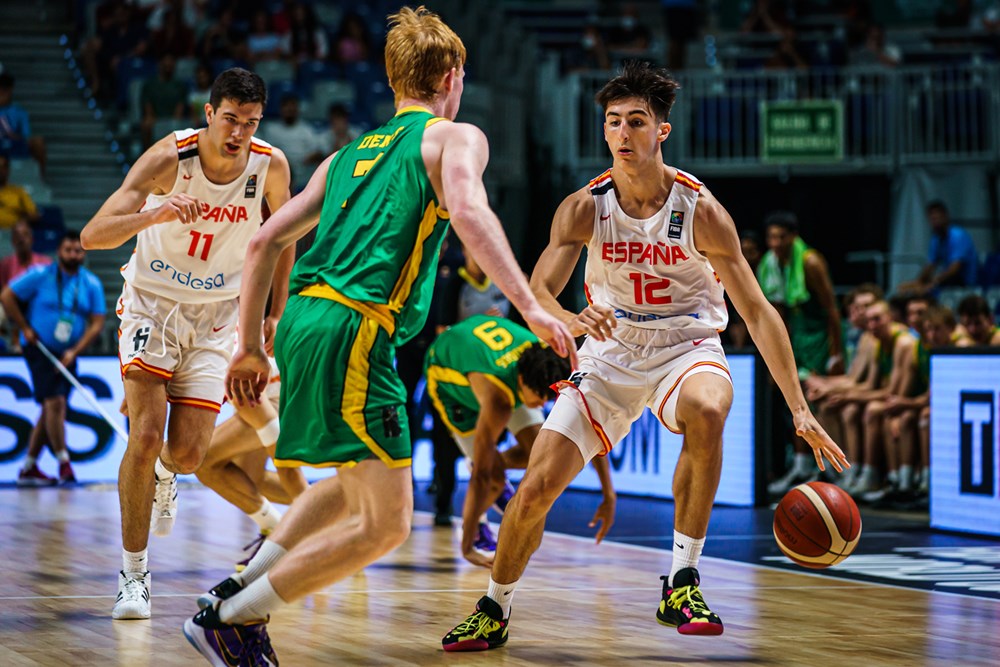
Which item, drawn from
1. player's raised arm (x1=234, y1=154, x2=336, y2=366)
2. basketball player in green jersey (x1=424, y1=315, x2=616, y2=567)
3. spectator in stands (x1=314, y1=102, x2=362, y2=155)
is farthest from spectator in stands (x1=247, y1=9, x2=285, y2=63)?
player's raised arm (x1=234, y1=154, x2=336, y2=366)

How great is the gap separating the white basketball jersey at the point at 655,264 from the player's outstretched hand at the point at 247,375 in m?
1.69

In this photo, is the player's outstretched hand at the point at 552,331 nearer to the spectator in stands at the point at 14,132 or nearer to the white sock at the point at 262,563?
the white sock at the point at 262,563

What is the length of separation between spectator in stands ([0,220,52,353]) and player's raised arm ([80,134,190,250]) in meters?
7.06

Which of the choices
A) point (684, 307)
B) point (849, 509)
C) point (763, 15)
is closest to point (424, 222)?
point (684, 307)

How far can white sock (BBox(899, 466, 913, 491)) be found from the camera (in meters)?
10.4

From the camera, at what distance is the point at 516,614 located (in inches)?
223

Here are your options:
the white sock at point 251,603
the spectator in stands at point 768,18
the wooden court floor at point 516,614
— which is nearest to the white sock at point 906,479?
the wooden court floor at point 516,614

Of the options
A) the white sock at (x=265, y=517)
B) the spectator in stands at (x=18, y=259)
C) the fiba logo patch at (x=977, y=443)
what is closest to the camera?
the white sock at (x=265, y=517)

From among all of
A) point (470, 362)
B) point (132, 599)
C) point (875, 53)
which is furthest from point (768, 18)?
point (132, 599)

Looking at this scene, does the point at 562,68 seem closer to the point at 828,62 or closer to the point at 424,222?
the point at 828,62

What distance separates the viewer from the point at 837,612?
5742 mm

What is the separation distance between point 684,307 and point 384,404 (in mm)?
1780

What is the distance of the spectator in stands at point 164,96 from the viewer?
1524cm

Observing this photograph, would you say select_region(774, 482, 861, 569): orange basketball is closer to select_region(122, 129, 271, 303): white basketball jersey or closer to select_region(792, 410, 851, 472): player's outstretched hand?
select_region(792, 410, 851, 472): player's outstretched hand
